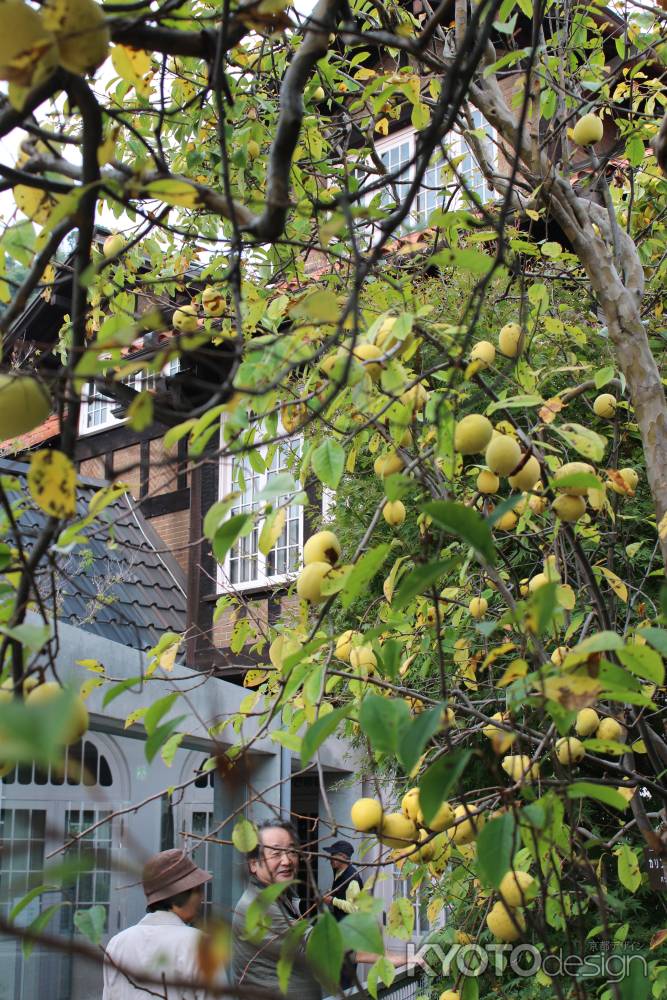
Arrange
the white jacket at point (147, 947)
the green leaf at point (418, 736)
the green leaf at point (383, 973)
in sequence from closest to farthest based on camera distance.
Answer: the green leaf at point (418, 736) < the green leaf at point (383, 973) < the white jacket at point (147, 947)

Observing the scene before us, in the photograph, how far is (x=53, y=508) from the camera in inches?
34.0

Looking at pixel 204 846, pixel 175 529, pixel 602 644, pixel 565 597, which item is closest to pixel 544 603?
pixel 602 644

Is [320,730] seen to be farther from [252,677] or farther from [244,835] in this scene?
[252,677]

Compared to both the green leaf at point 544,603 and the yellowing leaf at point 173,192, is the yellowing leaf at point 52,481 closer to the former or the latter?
the yellowing leaf at point 173,192

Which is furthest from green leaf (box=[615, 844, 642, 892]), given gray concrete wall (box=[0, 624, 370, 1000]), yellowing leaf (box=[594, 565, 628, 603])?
gray concrete wall (box=[0, 624, 370, 1000])

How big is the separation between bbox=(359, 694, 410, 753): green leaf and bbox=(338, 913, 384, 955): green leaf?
0.65 feet

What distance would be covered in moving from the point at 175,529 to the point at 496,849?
9769mm

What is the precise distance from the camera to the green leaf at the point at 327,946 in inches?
35.7

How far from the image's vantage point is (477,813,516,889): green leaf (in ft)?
2.80

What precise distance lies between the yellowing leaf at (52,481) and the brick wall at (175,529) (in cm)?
937

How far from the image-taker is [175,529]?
10445 millimetres

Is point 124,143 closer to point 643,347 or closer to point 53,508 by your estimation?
point 643,347

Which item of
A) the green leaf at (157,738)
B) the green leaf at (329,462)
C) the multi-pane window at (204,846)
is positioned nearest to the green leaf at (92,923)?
the green leaf at (157,738)

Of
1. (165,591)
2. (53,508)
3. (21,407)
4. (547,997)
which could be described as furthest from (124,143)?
(165,591)
